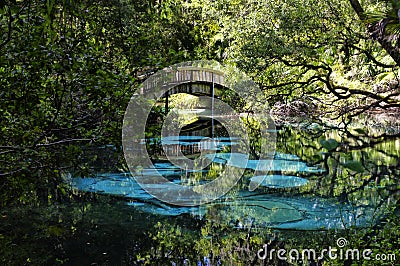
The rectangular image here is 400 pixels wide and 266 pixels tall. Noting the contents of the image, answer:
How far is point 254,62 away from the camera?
5613 millimetres

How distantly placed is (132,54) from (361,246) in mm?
2225

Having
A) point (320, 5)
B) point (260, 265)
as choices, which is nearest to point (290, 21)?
point (320, 5)

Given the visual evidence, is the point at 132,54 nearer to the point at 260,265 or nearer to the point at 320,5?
the point at 260,265

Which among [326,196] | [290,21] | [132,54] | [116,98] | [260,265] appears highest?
[290,21]

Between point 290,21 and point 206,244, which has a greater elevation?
point 290,21
